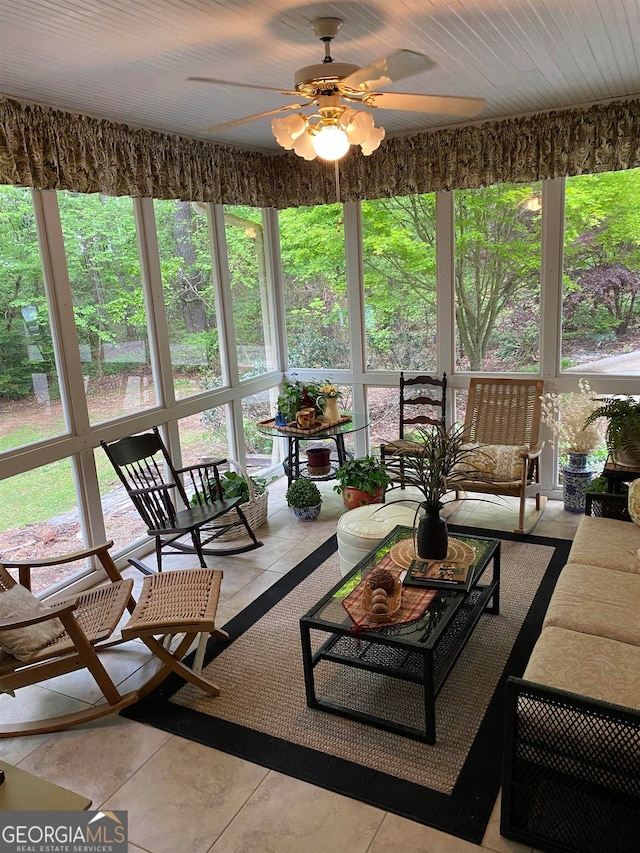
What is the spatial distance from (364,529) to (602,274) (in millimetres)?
2549

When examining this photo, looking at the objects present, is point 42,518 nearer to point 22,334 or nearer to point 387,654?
point 22,334

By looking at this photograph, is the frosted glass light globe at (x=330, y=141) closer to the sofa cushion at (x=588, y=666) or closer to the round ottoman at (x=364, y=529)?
the round ottoman at (x=364, y=529)

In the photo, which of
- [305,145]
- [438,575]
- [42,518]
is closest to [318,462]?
[42,518]

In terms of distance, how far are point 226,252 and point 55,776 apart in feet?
12.2

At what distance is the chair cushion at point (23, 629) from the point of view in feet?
8.38

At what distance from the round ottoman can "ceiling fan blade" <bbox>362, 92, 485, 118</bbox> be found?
1.99m

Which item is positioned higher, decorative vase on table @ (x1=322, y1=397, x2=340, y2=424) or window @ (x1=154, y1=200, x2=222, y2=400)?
window @ (x1=154, y1=200, x2=222, y2=400)

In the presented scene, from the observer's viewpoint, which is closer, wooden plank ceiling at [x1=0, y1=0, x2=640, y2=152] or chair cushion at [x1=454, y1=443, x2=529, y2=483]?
wooden plank ceiling at [x1=0, y1=0, x2=640, y2=152]

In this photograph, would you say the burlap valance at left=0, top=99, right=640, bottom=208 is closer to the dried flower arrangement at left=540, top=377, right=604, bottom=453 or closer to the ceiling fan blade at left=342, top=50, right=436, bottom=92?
the dried flower arrangement at left=540, top=377, right=604, bottom=453

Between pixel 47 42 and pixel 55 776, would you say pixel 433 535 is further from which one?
pixel 47 42

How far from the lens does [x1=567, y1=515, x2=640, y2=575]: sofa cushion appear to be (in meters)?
2.83

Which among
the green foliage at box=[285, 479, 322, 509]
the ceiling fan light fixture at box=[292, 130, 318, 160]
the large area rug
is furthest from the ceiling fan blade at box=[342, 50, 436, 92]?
the green foliage at box=[285, 479, 322, 509]

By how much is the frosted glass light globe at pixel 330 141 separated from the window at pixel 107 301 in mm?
1844

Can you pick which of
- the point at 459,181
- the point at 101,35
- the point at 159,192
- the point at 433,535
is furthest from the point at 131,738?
the point at 459,181
